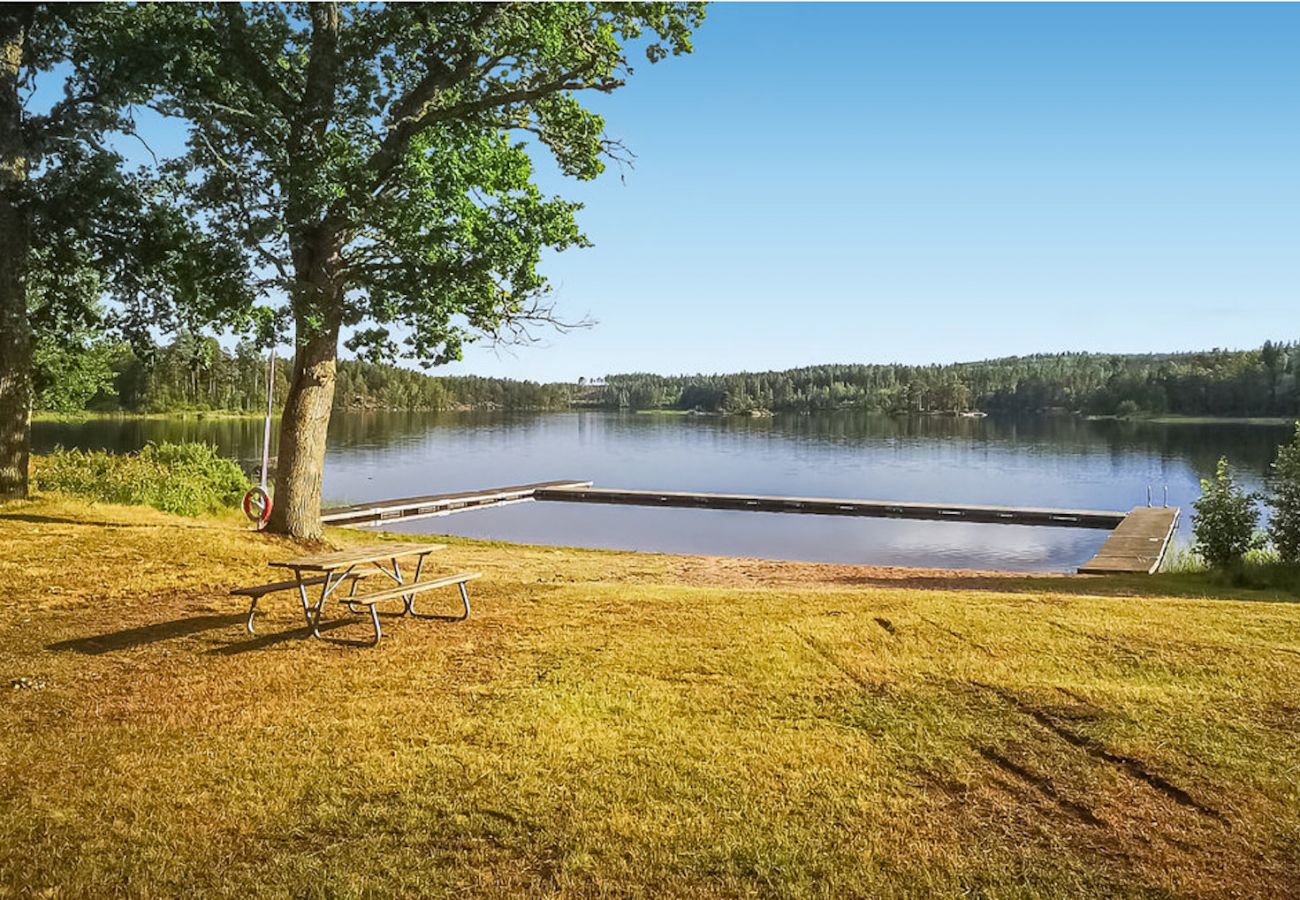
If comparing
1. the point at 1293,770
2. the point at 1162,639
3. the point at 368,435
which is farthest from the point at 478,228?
the point at 368,435

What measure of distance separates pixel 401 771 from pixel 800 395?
526ft

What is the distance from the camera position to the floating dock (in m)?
25.0

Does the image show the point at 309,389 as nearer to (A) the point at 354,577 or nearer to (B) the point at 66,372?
(A) the point at 354,577

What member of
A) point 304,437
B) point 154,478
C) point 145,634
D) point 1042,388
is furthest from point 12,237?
point 1042,388

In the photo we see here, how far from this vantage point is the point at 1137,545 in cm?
2262

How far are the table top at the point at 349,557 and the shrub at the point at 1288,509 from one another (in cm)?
1483

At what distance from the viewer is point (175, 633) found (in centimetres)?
843

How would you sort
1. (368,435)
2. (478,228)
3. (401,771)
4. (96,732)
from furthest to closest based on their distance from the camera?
(368,435)
(478,228)
(96,732)
(401,771)

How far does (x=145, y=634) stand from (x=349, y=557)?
2.01 m

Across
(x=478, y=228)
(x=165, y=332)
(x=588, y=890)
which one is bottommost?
(x=588, y=890)

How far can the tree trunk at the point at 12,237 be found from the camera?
42.5ft

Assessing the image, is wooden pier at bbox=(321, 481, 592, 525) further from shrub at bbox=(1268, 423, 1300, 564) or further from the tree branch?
shrub at bbox=(1268, 423, 1300, 564)

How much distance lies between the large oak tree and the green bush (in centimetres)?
851

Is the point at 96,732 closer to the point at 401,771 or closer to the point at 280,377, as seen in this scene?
the point at 401,771
